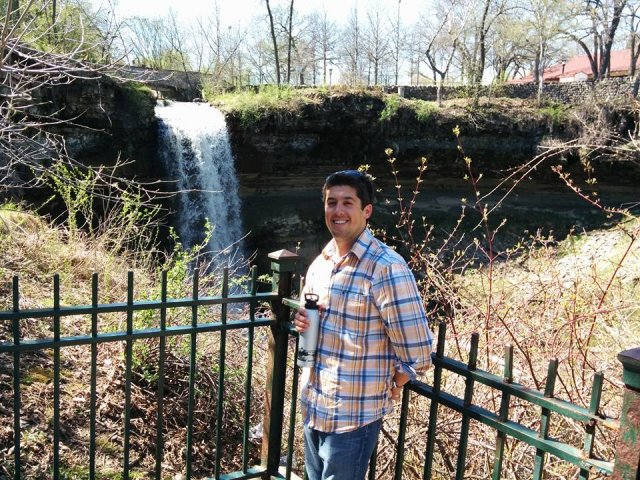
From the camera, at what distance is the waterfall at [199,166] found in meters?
15.3

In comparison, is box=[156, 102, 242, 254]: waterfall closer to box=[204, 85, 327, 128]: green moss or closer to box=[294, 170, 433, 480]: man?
box=[204, 85, 327, 128]: green moss

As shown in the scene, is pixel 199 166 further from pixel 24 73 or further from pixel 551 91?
pixel 551 91

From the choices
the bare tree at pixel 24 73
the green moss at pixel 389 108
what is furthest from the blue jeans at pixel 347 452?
the green moss at pixel 389 108

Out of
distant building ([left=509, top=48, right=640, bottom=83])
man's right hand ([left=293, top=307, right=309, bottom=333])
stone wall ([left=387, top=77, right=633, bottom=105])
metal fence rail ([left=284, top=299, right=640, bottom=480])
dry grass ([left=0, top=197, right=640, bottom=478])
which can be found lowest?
dry grass ([left=0, top=197, right=640, bottom=478])

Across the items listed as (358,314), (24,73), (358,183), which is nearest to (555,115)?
(24,73)

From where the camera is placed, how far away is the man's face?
2084 millimetres

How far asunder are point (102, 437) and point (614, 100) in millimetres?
19672

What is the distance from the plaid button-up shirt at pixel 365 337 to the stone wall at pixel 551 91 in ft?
61.7

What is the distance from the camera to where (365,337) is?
2.01 meters

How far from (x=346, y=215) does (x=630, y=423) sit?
1.20m

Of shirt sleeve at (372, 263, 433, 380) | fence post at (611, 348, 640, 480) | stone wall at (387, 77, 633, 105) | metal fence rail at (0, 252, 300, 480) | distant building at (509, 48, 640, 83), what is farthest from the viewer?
distant building at (509, 48, 640, 83)

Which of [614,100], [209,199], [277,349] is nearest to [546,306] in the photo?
[277,349]

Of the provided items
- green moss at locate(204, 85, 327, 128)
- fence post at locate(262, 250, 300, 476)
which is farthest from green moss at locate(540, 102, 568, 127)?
fence post at locate(262, 250, 300, 476)

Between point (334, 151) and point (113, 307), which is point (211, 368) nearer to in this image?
point (113, 307)
